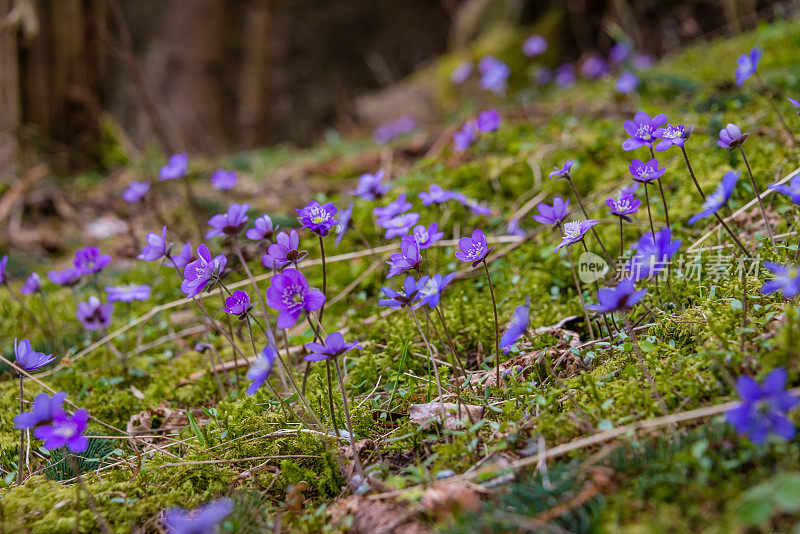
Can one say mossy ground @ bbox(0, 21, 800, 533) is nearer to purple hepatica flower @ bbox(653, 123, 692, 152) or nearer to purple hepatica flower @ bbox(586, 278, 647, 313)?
purple hepatica flower @ bbox(586, 278, 647, 313)

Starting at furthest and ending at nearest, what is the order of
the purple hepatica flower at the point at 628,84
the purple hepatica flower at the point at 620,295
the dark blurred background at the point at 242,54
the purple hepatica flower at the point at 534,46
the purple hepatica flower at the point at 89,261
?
1. the purple hepatica flower at the point at 534,46
2. the dark blurred background at the point at 242,54
3. the purple hepatica flower at the point at 628,84
4. the purple hepatica flower at the point at 89,261
5. the purple hepatica flower at the point at 620,295

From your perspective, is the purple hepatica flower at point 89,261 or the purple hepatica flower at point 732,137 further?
the purple hepatica flower at point 89,261

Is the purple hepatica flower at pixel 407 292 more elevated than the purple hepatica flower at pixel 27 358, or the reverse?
the purple hepatica flower at pixel 27 358

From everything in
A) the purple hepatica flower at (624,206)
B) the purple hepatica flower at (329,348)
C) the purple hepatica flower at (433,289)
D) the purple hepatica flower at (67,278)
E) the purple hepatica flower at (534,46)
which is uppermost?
the purple hepatica flower at (534,46)

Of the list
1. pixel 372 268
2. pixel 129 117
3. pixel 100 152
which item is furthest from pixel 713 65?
pixel 129 117

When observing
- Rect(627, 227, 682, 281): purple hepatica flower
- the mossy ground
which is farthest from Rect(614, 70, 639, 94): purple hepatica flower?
Rect(627, 227, 682, 281): purple hepatica flower

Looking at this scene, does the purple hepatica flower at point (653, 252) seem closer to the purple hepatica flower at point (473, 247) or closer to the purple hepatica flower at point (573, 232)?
the purple hepatica flower at point (573, 232)

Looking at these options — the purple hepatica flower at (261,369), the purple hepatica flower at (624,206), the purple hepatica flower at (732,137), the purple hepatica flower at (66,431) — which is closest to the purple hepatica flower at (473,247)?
the purple hepatica flower at (624,206)

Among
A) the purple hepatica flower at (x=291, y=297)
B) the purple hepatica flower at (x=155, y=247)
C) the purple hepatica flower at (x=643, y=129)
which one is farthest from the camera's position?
the purple hepatica flower at (x=155, y=247)
